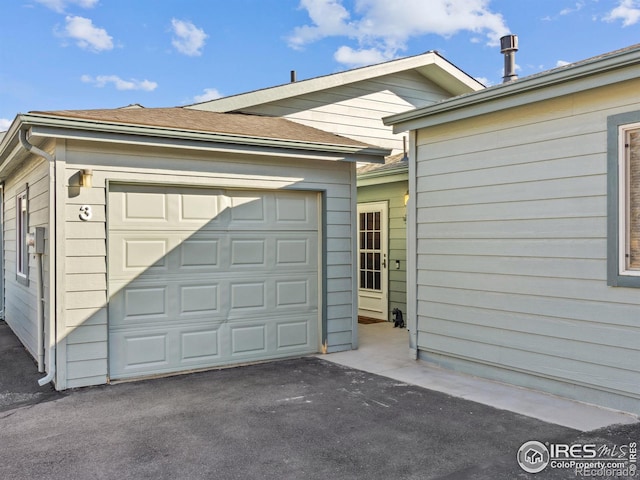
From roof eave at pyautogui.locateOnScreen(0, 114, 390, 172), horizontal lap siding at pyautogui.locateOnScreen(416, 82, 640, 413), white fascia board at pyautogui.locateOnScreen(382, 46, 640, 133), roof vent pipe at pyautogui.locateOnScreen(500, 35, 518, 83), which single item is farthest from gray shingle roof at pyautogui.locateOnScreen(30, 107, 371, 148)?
roof vent pipe at pyautogui.locateOnScreen(500, 35, 518, 83)

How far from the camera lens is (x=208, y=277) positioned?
549 cm

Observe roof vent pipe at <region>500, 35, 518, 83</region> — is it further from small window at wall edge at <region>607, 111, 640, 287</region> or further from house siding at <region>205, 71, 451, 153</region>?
Result: small window at wall edge at <region>607, 111, 640, 287</region>

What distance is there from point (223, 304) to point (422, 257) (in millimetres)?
2338

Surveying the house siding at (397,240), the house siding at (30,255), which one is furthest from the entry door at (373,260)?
the house siding at (30,255)

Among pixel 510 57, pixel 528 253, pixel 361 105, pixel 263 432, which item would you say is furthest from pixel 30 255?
pixel 510 57

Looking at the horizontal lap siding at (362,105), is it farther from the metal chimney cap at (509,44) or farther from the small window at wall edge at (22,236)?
the small window at wall edge at (22,236)

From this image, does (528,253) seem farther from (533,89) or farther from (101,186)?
(101,186)

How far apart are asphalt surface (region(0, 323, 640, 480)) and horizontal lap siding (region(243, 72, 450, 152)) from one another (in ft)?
16.7

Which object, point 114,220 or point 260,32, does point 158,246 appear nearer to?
point 114,220

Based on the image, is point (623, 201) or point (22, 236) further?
point (22, 236)

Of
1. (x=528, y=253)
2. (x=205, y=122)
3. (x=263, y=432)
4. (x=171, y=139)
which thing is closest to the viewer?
(x=263, y=432)

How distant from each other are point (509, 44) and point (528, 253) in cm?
439

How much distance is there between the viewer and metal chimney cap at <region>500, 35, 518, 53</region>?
7480 mm

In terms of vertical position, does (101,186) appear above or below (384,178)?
below
